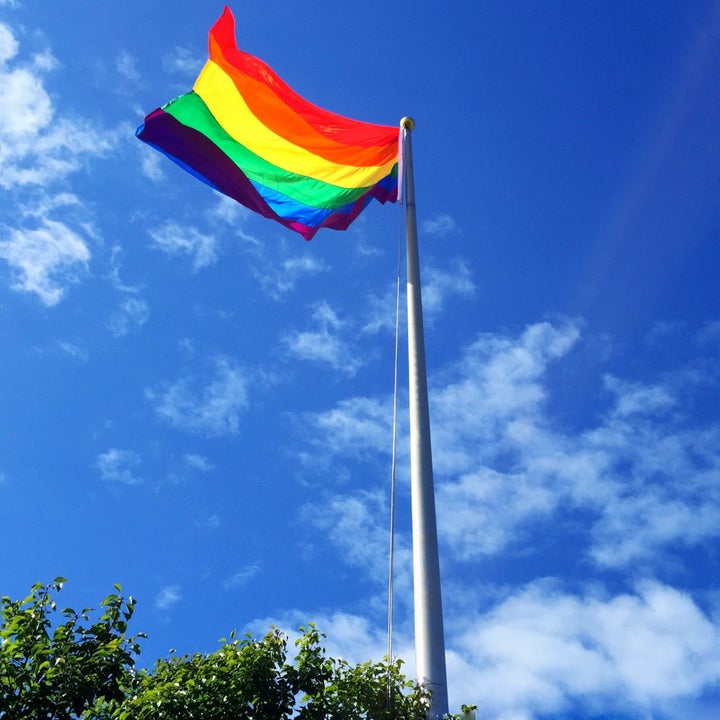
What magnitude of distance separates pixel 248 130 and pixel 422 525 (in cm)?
1088

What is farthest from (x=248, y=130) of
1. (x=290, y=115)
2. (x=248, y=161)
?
(x=290, y=115)

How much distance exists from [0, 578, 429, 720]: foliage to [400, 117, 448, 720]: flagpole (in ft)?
1.04

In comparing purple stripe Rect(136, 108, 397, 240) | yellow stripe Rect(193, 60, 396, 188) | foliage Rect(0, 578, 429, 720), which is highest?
yellow stripe Rect(193, 60, 396, 188)

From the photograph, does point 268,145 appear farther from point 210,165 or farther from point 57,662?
point 57,662

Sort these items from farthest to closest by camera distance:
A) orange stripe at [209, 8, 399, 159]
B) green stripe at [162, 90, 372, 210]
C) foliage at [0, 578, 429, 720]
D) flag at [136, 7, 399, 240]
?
orange stripe at [209, 8, 399, 159], green stripe at [162, 90, 372, 210], flag at [136, 7, 399, 240], foliage at [0, 578, 429, 720]

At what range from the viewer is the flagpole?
40.3ft

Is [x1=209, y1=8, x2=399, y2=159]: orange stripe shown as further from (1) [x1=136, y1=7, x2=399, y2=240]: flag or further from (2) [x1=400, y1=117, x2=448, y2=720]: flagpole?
(2) [x1=400, y1=117, x2=448, y2=720]: flagpole

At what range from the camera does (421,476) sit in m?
13.8

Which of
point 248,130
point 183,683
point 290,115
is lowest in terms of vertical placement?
point 183,683

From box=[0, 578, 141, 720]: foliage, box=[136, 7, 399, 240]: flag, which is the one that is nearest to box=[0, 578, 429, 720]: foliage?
box=[0, 578, 141, 720]: foliage

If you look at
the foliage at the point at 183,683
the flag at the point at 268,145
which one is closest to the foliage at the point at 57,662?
the foliage at the point at 183,683

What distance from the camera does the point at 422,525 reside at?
13.3m

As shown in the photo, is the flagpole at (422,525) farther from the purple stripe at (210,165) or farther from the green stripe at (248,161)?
the green stripe at (248,161)

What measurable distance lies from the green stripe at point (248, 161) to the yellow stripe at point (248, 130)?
12cm
